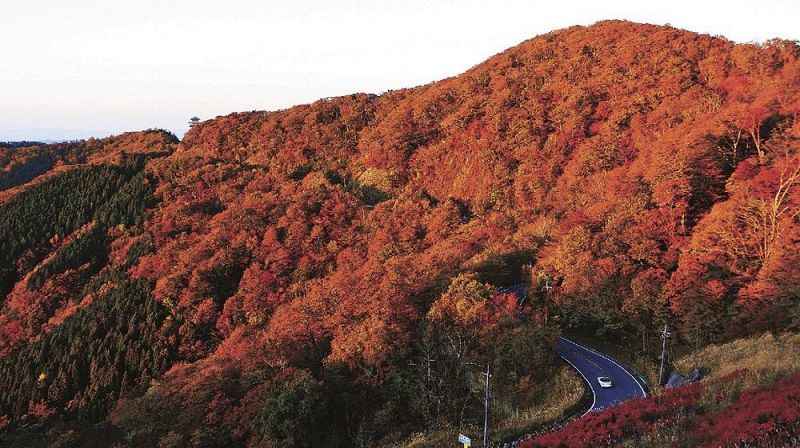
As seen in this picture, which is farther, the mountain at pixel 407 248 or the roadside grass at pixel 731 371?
the mountain at pixel 407 248

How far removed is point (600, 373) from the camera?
36.1 m

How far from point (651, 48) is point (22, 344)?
128320 mm

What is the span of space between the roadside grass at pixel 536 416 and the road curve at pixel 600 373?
3.18 ft

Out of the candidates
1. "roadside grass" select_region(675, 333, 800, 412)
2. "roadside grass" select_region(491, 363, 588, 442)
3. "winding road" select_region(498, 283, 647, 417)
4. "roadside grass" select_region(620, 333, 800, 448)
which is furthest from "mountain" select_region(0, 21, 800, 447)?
"roadside grass" select_region(620, 333, 800, 448)

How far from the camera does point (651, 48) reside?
94875mm

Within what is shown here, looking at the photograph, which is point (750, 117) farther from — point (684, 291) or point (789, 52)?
point (789, 52)

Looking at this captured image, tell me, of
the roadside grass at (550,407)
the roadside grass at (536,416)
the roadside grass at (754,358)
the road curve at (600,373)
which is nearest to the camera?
the roadside grass at (754,358)

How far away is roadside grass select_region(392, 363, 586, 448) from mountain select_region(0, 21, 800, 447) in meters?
0.36

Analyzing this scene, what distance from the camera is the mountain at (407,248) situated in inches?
1471

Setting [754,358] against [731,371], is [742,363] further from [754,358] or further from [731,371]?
[731,371]

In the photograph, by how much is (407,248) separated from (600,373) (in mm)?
39203

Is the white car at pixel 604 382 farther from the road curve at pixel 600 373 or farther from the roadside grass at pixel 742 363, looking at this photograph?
the roadside grass at pixel 742 363

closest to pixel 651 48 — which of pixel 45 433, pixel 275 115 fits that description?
pixel 275 115

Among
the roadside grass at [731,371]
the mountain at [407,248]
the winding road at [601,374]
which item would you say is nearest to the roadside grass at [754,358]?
the roadside grass at [731,371]
